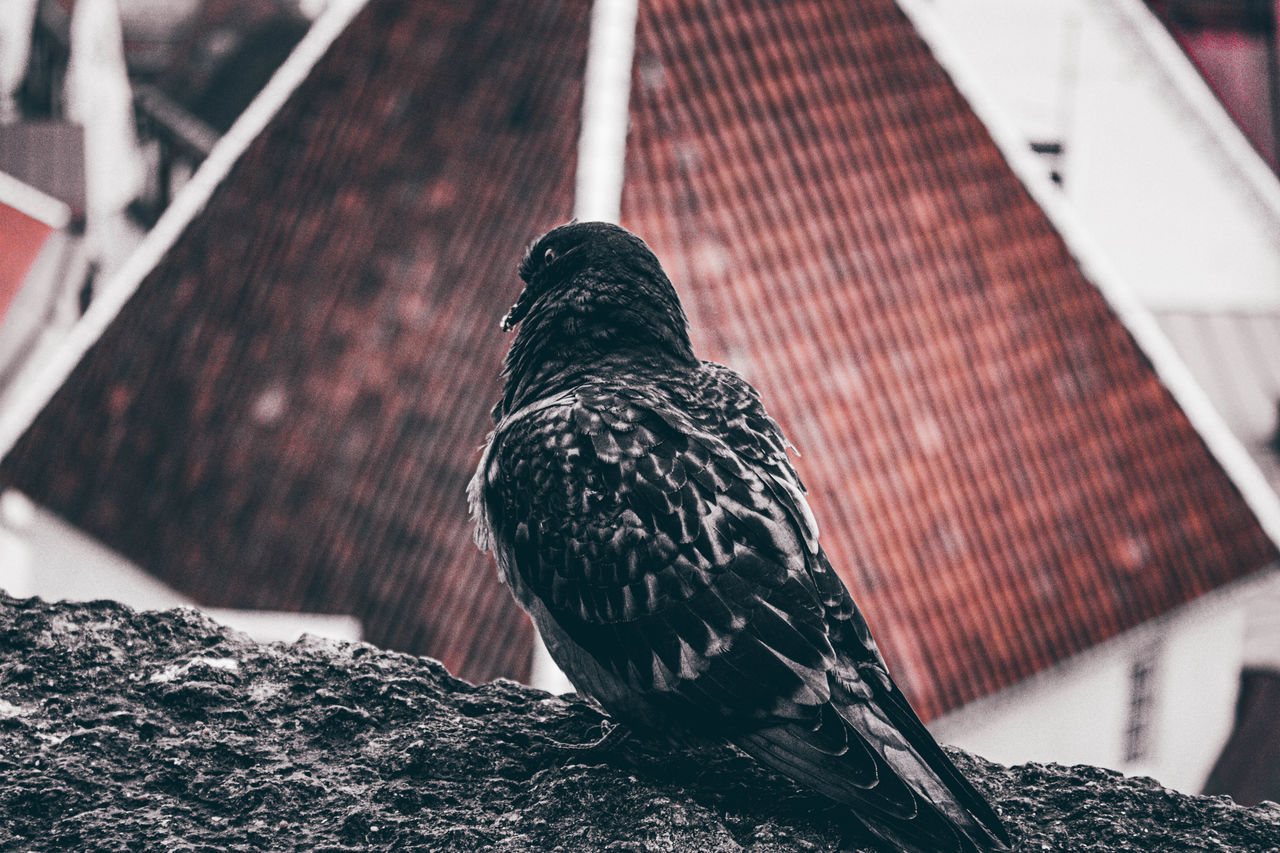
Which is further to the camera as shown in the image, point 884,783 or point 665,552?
point 665,552

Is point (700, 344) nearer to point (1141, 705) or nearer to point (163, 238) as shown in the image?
point (163, 238)

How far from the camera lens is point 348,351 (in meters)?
13.2

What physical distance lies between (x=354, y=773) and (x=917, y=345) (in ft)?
32.2

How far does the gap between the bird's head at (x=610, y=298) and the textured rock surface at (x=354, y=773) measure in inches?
38.9

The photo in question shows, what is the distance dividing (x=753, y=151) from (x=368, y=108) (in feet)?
13.6

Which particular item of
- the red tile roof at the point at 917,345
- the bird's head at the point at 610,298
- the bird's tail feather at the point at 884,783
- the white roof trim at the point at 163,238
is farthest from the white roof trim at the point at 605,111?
the bird's tail feather at the point at 884,783

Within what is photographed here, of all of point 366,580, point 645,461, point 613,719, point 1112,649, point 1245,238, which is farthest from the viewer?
point 1245,238

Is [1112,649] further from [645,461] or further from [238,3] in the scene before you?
[238,3]

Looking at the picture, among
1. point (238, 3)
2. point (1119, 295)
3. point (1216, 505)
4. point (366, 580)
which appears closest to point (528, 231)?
point (366, 580)

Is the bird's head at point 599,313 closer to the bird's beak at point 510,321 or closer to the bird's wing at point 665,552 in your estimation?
the bird's beak at point 510,321

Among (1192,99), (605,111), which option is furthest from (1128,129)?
(605,111)

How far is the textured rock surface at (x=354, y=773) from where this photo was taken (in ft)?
9.98

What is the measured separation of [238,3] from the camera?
27281 millimetres

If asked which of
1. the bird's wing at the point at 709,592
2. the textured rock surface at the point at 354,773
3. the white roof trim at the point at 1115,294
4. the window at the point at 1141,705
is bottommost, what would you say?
the window at the point at 1141,705
